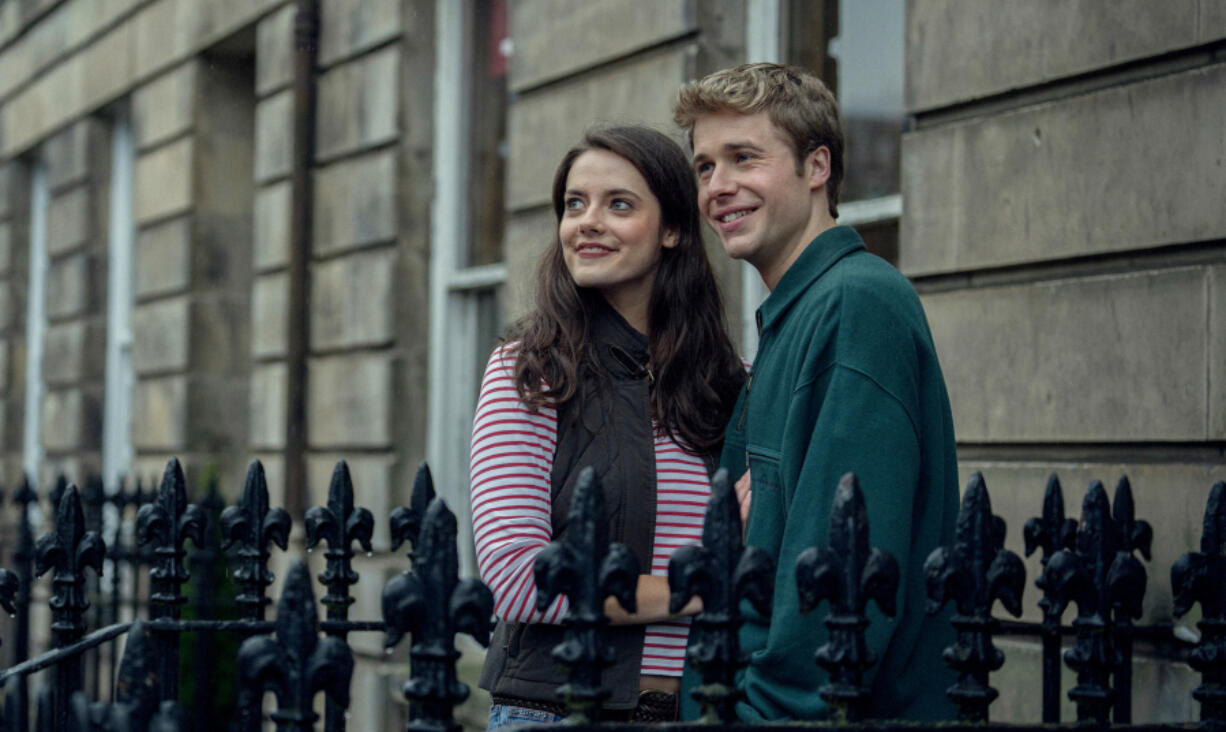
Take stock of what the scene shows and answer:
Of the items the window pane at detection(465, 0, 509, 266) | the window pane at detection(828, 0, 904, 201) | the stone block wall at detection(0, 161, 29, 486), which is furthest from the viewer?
the stone block wall at detection(0, 161, 29, 486)

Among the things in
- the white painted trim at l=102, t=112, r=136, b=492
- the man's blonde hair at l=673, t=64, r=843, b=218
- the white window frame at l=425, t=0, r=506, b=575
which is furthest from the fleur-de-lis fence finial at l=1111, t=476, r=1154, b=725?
the white painted trim at l=102, t=112, r=136, b=492

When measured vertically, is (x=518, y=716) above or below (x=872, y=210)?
below

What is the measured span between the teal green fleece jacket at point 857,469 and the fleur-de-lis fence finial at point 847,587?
11 centimetres

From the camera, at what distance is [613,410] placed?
2.75 m

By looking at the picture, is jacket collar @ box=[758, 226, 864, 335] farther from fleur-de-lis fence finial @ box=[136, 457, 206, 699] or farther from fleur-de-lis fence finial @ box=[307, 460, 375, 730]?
fleur-de-lis fence finial @ box=[136, 457, 206, 699]

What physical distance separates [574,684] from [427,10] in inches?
245

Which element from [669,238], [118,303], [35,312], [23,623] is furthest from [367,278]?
[35,312]

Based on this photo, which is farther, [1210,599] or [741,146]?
[741,146]

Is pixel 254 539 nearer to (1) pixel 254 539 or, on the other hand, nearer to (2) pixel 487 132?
(1) pixel 254 539

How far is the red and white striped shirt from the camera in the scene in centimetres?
253

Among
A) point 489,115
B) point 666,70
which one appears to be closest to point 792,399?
point 666,70

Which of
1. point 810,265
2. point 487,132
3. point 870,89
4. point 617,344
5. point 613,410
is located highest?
point 487,132

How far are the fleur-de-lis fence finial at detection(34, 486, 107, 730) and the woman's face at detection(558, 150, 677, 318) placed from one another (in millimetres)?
1286

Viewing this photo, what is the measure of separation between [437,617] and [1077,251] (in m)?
2.66
